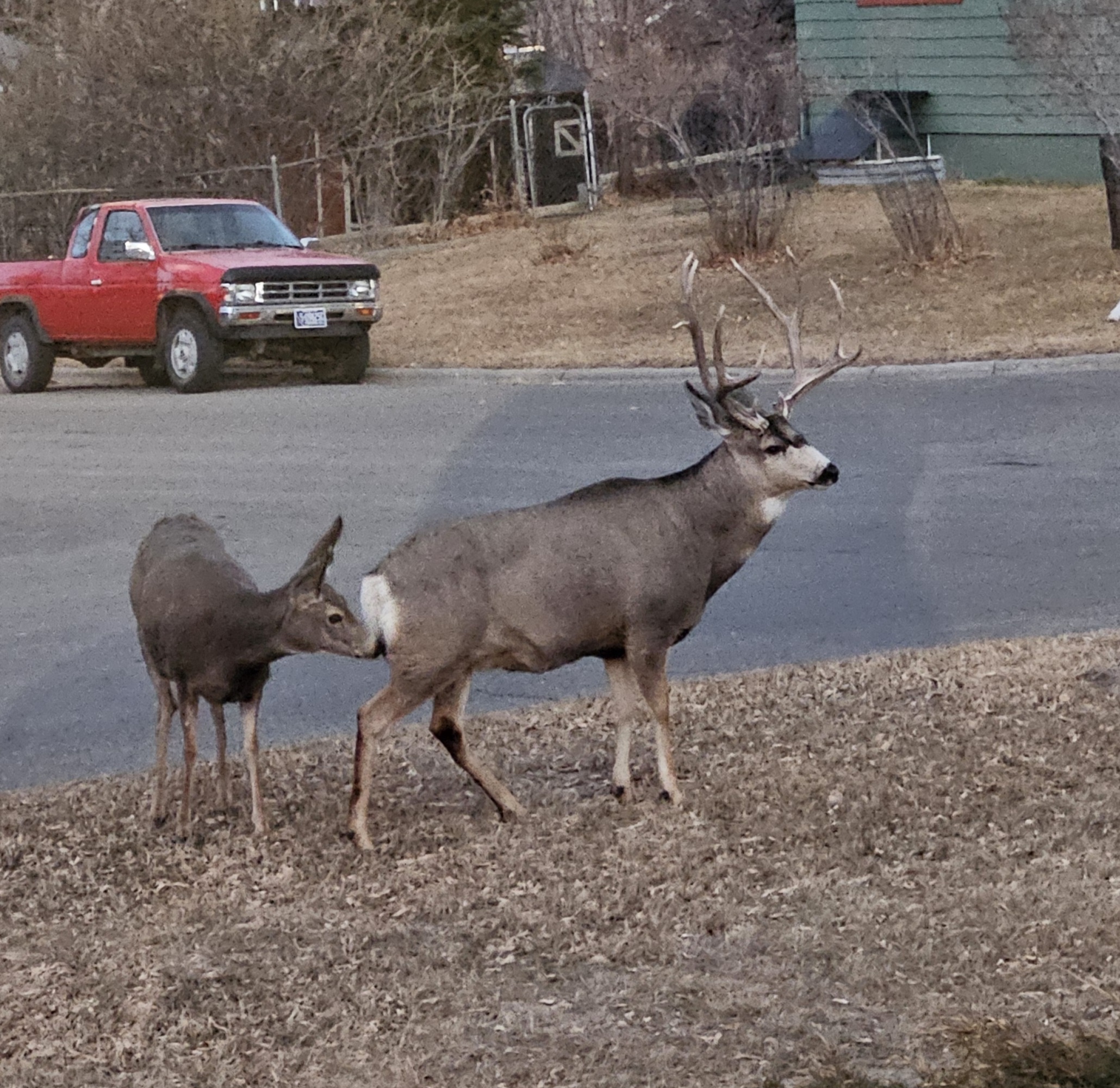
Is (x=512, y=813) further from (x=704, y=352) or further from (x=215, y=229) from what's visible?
(x=215, y=229)

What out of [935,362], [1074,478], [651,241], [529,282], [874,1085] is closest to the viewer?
[874,1085]

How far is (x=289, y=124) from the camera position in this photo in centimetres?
3153

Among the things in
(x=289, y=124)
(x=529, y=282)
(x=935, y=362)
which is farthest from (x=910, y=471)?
(x=289, y=124)

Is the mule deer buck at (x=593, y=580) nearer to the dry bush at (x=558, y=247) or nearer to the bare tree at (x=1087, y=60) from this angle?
the bare tree at (x=1087, y=60)

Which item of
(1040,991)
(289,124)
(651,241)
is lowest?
(1040,991)

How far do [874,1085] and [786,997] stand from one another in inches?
22.1

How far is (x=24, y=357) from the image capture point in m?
21.2

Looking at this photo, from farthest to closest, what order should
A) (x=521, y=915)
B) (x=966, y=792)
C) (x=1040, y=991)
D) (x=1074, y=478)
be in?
1. (x=1074, y=478)
2. (x=966, y=792)
3. (x=521, y=915)
4. (x=1040, y=991)


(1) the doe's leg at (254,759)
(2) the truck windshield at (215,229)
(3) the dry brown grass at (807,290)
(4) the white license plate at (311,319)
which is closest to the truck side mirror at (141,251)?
(2) the truck windshield at (215,229)

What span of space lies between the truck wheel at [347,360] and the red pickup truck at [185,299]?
0.04 ft

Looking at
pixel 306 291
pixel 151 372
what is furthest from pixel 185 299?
pixel 151 372

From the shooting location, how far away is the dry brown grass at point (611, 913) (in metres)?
5.20

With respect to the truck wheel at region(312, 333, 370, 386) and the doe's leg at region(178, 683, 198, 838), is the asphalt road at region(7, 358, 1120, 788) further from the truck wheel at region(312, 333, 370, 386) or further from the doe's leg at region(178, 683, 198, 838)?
the doe's leg at region(178, 683, 198, 838)

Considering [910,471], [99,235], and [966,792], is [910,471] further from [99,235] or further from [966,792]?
[99,235]
